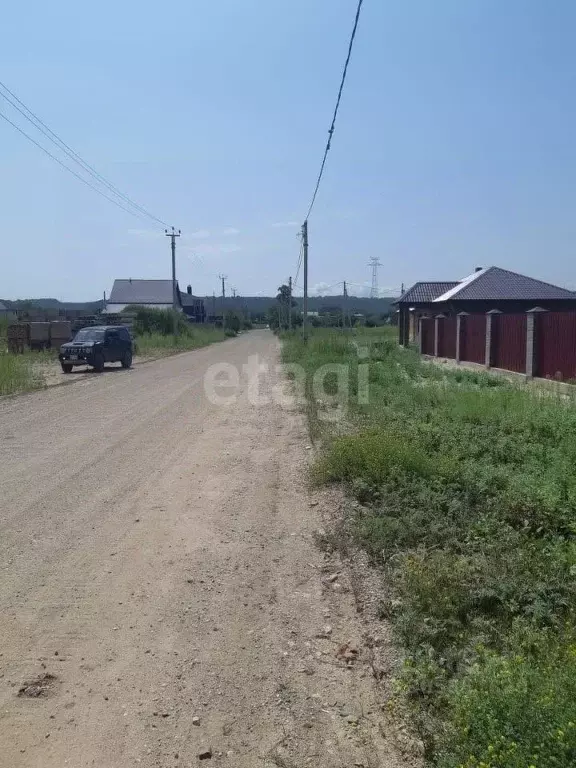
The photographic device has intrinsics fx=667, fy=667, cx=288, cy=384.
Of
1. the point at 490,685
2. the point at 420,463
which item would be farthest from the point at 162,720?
the point at 420,463

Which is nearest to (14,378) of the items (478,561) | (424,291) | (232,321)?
(478,561)

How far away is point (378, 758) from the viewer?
2955mm

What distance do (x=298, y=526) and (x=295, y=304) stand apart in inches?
3940

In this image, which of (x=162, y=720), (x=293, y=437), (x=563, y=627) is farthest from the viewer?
(x=293, y=437)

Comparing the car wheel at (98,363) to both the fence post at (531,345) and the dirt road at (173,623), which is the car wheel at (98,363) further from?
the dirt road at (173,623)

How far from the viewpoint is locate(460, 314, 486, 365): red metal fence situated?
2333 cm

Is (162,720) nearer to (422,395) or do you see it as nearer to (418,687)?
(418,687)

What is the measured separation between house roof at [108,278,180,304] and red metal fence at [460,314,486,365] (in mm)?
61640

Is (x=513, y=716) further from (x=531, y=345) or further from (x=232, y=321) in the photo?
(x=232, y=321)

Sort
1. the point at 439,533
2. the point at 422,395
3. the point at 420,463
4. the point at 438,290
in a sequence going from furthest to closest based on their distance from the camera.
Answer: the point at 438,290 → the point at 422,395 → the point at 420,463 → the point at 439,533

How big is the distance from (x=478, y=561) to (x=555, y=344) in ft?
45.7

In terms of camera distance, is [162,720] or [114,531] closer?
[162,720]

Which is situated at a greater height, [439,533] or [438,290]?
[438,290]

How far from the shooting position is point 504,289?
36.2m
